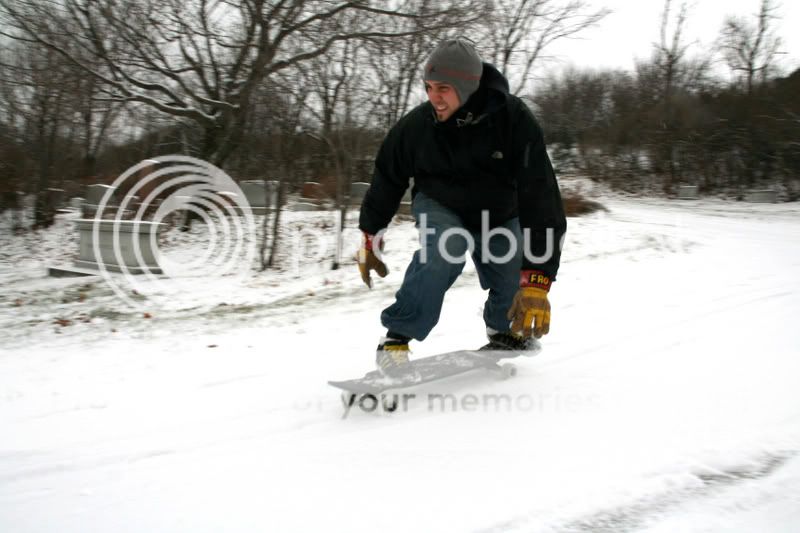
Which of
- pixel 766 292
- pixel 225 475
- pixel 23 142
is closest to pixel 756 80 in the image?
pixel 766 292

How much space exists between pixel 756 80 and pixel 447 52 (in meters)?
33.0

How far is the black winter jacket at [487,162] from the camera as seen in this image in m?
2.37

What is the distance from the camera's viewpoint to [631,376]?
2.77 m

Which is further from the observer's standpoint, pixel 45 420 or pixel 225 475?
pixel 45 420

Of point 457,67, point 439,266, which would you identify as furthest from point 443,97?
point 439,266

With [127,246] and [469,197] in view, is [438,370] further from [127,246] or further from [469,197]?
[127,246]

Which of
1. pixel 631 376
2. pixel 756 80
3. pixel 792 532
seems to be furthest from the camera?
pixel 756 80

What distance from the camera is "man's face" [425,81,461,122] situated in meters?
2.36

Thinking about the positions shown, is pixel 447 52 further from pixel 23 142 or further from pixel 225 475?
pixel 23 142

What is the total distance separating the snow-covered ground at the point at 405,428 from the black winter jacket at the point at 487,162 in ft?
2.49

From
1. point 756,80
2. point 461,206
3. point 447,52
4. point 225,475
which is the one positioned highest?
point 756,80

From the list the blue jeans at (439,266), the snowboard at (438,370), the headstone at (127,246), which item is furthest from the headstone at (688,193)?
the blue jeans at (439,266)

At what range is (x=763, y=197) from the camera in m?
22.3

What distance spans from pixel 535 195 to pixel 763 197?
80.2ft
